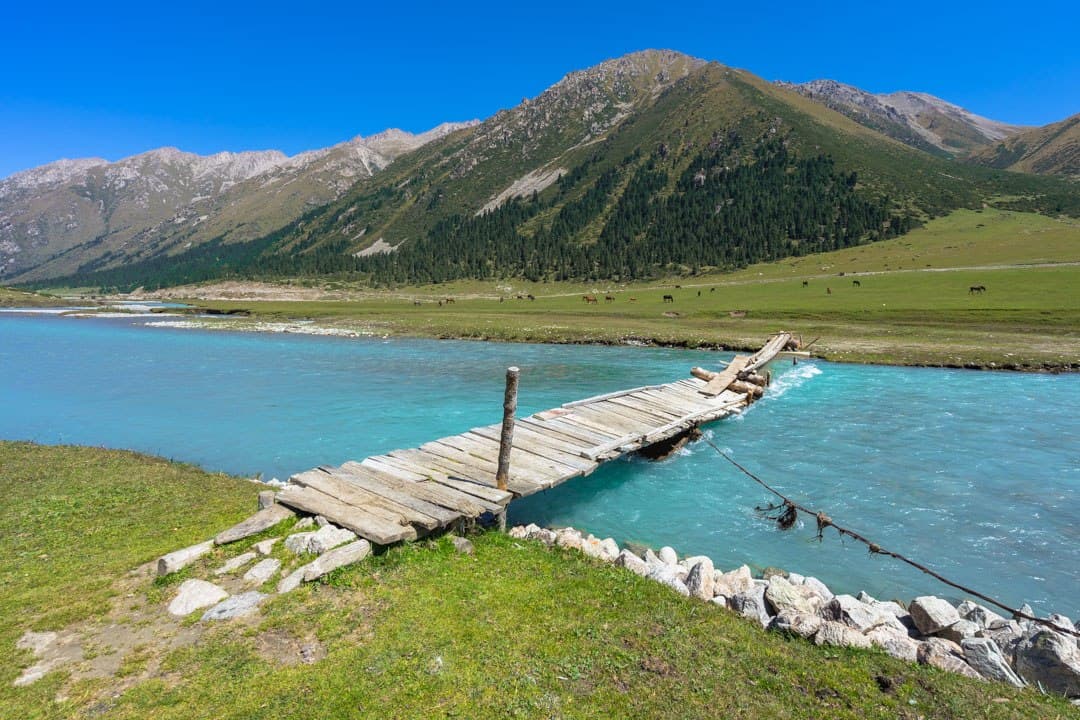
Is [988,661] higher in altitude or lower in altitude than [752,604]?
higher

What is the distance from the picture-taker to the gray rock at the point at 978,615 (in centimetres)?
945

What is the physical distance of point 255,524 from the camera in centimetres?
1170

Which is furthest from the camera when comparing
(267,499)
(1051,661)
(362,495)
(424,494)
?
(424,494)

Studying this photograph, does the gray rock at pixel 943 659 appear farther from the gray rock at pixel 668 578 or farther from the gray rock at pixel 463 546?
the gray rock at pixel 463 546

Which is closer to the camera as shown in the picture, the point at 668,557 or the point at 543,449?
the point at 668,557

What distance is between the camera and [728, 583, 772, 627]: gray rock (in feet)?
30.6

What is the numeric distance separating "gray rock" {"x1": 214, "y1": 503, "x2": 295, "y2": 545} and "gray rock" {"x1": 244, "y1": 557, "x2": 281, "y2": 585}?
1.14m

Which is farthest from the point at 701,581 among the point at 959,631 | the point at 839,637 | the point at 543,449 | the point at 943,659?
the point at 543,449

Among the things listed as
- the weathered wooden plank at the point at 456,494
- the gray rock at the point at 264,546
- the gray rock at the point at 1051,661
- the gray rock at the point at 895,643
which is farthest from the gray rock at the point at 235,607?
the gray rock at the point at 1051,661

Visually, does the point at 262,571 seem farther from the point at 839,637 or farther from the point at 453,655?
the point at 839,637

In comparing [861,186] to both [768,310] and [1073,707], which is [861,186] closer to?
[768,310]

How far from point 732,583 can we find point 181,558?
11142mm

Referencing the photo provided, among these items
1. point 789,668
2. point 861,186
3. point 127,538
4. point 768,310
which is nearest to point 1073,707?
point 789,668

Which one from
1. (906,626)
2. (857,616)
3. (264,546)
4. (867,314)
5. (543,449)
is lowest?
(906,626)
